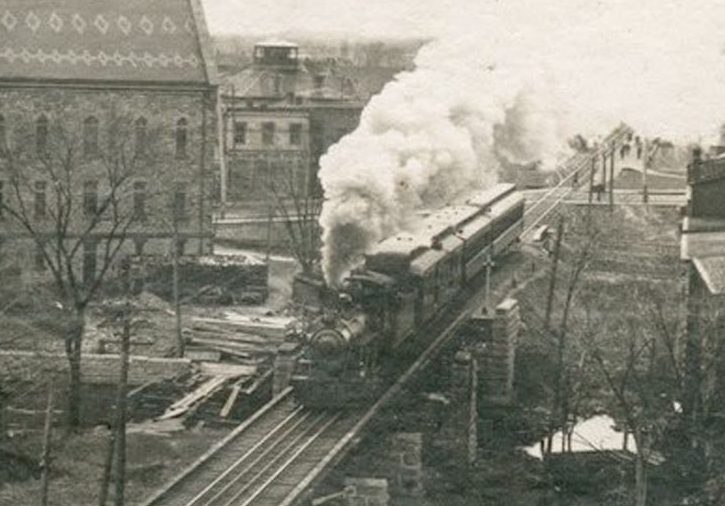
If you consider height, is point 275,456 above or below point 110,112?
below

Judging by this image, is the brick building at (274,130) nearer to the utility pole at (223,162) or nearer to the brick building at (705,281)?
the utility pole at (223,162)

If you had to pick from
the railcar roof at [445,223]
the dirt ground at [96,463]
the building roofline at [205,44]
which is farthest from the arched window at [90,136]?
the dirt ground at [96,463]

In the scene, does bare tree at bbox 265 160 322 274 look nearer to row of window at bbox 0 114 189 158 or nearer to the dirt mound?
row of window at bbox 0 114 189 158

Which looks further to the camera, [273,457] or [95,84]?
[95,84]

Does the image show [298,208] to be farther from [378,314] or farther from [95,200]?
[378,314]

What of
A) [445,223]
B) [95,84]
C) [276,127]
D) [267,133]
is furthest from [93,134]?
[276,127]

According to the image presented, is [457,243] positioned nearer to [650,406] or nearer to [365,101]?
[650,406]

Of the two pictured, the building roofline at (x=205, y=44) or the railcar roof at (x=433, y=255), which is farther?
the building roofline at (x=205, y=44)

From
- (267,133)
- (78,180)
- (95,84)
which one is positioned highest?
(95,84)
